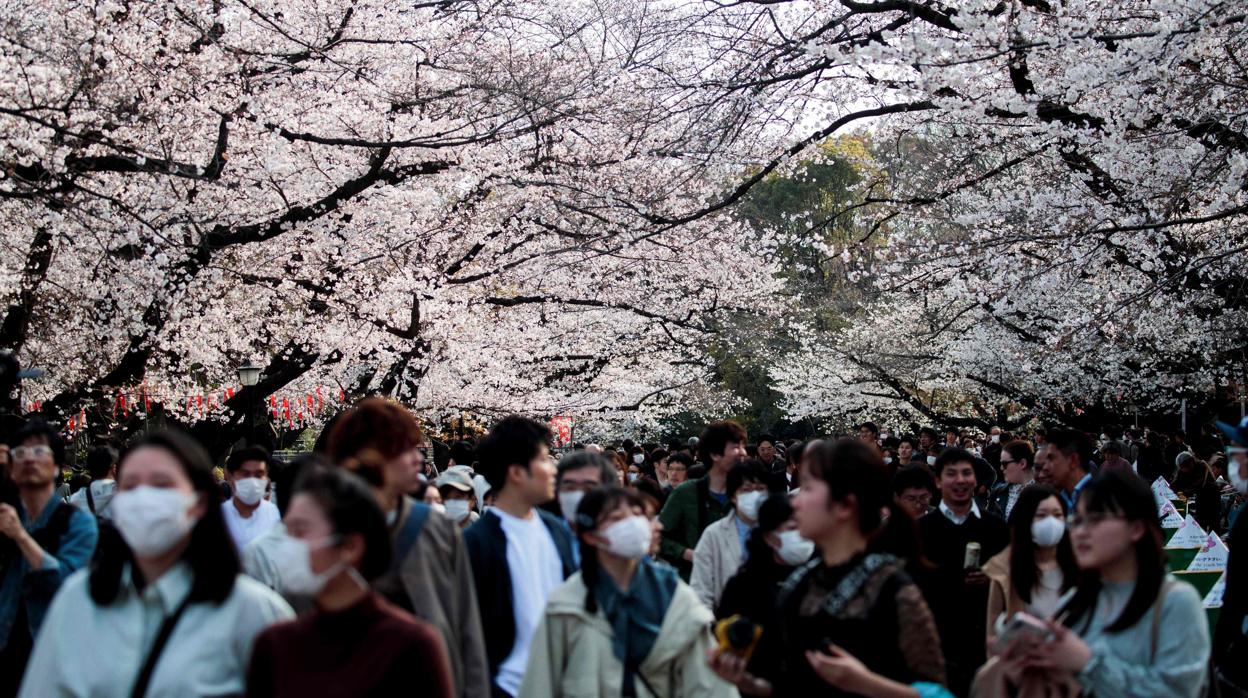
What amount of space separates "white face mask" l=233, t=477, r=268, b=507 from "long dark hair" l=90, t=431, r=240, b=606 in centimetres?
420

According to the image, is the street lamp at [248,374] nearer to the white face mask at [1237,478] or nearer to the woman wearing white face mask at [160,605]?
the white face mask at [1237,478]

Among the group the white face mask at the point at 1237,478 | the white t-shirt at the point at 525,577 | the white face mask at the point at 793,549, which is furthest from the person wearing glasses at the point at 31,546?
the white face mask at the point at 1237,478

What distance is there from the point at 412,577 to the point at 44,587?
2.32 metres

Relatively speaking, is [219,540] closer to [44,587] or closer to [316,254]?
[44,587]

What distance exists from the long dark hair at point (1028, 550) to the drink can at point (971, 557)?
0.97 meters

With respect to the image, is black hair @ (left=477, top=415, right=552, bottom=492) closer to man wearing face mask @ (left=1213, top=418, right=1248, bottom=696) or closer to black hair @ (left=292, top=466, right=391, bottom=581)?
black hair @ (left=292, top=466, right=391, bottom=581)

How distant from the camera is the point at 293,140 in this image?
16.9 meters

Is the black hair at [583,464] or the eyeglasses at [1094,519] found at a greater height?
the black hair at [583,464]

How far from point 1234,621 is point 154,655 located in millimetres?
4379

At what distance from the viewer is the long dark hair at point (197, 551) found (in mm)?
3646

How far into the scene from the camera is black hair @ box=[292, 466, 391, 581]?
347cm

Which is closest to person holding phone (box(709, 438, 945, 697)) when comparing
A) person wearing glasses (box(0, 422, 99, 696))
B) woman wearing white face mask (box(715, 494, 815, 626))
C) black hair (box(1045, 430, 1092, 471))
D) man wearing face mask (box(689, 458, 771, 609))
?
woman wearing white face mask (box(715, 494, 815, 626))

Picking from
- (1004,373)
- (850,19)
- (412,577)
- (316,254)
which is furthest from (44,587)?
(1004,373)

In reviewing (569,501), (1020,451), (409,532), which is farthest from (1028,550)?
(1020,451)
